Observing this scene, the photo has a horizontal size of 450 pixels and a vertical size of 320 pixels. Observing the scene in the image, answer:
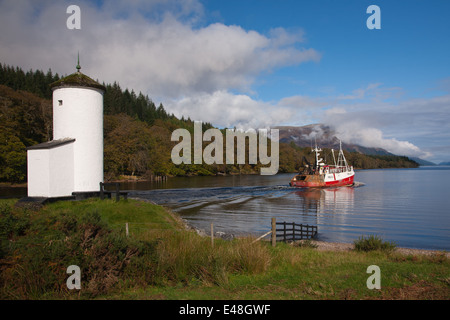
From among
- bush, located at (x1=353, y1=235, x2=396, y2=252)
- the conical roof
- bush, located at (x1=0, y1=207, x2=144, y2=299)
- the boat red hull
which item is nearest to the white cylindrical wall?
the conical roof

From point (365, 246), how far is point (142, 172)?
255 feet

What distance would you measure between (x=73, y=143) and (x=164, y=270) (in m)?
11.8

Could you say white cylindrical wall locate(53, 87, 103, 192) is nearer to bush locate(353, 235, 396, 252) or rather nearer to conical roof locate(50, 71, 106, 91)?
conical roof locate(50, 71, 106, 91)

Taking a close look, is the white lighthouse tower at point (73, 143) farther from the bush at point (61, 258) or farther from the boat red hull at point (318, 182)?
the boat red hull at point (318, 182)

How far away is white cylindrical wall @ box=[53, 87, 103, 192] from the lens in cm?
1731

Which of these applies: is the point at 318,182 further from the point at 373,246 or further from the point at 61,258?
the point at 61,258

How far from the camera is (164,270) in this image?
8.38 metres

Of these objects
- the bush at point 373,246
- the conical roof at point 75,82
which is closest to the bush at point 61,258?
the conical roof at point 75,82

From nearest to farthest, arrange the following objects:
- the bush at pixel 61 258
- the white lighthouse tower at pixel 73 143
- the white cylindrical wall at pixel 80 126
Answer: the bush at pixel 61 258 < the white lighthouse tower at pixel 73 143 < the white cylindrical wall at pixel 80 126

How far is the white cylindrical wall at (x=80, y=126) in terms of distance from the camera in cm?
1731

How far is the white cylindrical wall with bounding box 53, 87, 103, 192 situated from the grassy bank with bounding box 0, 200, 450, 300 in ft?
22.2

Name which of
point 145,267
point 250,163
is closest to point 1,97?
point 145,267

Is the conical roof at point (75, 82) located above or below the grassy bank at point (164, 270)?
above
